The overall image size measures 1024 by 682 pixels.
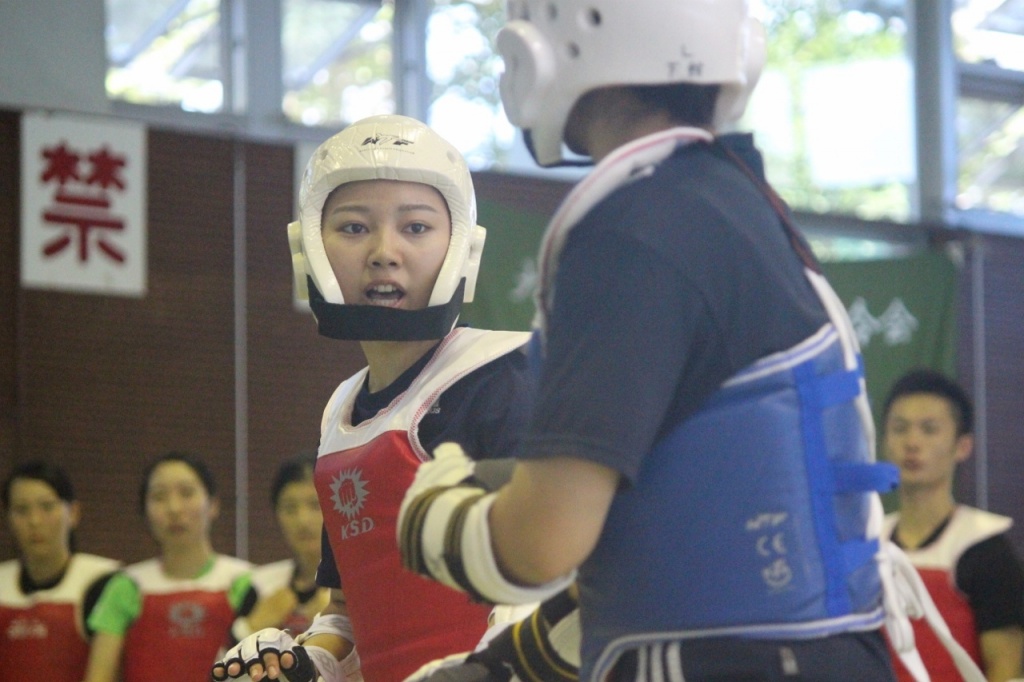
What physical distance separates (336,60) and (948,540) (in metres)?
5.96

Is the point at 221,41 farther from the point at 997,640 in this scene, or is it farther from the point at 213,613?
the point at 997,640

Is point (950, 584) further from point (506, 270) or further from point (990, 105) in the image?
point (990, 105)

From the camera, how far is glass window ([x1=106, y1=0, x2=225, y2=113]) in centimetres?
930

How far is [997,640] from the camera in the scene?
5.27 metres

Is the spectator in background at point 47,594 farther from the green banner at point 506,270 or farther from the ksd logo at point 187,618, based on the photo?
the green banner at point 506,270

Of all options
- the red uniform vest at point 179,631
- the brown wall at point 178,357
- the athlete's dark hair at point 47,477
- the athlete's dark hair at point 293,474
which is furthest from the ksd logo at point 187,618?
the brown wall at point 178,357

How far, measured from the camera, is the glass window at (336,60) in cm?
993

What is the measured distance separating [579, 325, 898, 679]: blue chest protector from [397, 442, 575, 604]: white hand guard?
13 cm

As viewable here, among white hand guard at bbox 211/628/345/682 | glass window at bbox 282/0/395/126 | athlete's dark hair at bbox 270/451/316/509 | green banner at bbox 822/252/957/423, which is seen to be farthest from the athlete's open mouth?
green banner at bbox 822/252/957/423

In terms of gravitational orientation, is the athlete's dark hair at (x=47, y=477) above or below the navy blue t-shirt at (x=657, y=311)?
below

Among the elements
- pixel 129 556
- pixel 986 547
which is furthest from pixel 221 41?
pixel 986 547

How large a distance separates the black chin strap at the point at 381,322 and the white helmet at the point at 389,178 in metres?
0.02

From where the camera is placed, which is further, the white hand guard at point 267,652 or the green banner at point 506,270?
the green banner at point 506,270

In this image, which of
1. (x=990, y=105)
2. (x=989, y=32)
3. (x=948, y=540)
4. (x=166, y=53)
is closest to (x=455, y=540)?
(x=948, y=540)
